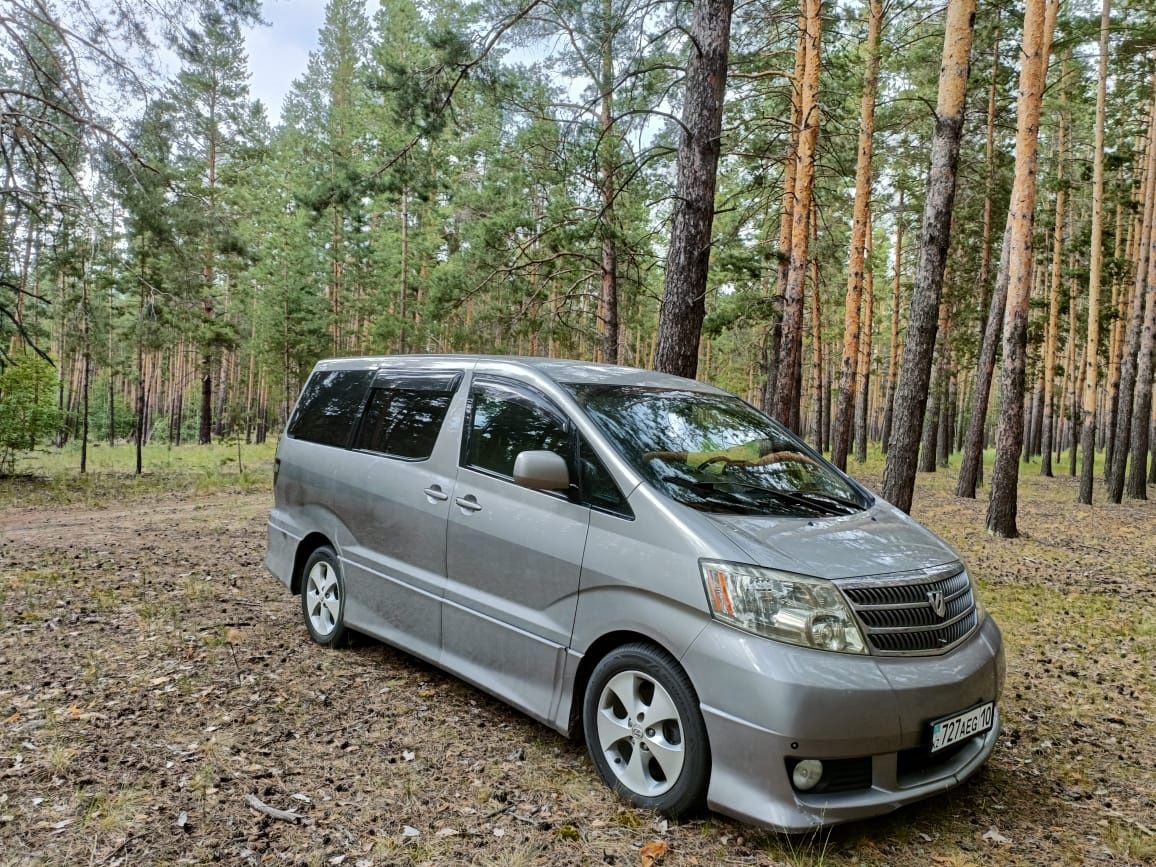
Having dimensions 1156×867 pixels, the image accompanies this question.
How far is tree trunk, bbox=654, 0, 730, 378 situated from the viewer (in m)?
7.19

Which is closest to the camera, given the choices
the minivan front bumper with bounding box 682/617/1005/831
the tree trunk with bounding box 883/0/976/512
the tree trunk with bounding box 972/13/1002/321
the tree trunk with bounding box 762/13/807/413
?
the minivan front bumper with bounding box 682/617/1005/831

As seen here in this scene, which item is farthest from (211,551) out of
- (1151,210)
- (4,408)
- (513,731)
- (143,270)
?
(1151,210)

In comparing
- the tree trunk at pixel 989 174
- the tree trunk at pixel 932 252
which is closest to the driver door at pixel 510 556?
the tree trunk at pixel 932 252

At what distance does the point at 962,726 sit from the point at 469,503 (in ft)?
8.42

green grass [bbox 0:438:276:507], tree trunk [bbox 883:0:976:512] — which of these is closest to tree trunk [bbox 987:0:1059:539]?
tree trunk [bbox 883:0:976:512]

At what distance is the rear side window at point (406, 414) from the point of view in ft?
14.4

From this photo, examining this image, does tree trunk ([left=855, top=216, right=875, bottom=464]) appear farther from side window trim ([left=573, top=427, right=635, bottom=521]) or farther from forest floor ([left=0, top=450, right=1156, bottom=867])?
side window trim ([left=573, top=427, right=635, bottom=521])

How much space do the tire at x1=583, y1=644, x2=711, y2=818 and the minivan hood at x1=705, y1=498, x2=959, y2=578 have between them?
0.61 meters

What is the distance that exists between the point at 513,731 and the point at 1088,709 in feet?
11.9

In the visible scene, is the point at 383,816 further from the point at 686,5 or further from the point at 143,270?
the point at 143,270

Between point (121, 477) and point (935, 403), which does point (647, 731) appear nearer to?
point (121, 477)

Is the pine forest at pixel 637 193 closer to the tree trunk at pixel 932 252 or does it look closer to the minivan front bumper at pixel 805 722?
the tree trunk at pixel 932 252

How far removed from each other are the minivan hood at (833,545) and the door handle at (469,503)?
54.0 inches

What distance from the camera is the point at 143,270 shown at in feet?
55.3
